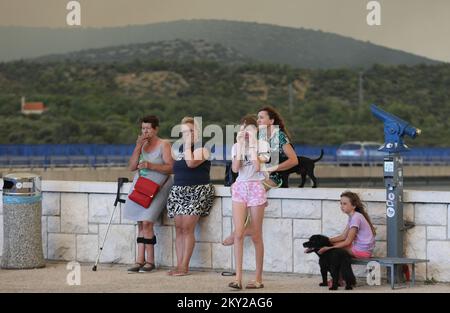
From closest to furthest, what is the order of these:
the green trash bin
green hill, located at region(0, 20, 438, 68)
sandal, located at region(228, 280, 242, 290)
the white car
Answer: sandal, located at region(228, 280, 242, 290) → the green trash bin → the white car → green hill, located at region(0, 20, 438, 68)

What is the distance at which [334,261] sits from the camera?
12172 mm

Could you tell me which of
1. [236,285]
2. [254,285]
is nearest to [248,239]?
[254,285]

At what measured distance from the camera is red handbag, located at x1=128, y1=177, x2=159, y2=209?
13.8 metres

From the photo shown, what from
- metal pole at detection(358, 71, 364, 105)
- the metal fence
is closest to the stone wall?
the metal fence

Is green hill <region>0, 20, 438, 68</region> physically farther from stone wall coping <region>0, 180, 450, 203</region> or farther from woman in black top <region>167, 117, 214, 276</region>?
woman in black top <region>167, 117, 214, 276</region>

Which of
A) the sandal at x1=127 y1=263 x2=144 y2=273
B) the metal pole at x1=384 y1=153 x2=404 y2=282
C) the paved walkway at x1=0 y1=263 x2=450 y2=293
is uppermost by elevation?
the metal pole at x1=384 y1=153 x2=404 y2=282

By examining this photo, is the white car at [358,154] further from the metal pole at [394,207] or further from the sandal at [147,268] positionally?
the metal pole at [394,207]

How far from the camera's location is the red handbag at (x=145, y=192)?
13773mm

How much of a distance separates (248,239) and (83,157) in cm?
4097

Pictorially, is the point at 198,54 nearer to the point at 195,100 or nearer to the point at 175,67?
the point at 175,67

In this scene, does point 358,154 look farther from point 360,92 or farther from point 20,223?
point 20,223

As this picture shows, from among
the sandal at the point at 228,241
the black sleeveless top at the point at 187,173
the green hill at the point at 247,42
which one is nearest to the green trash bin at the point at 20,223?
the black sleeveless top at the point at 187,173

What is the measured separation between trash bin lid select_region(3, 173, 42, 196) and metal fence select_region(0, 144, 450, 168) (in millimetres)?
34041
